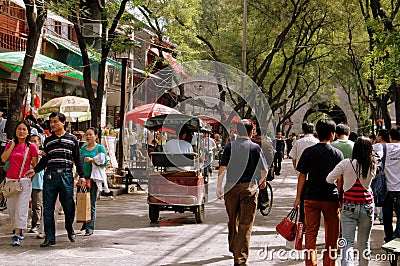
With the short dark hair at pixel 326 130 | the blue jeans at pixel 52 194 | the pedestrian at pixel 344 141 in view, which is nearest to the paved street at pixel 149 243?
the blue jeans at pixel 52 194

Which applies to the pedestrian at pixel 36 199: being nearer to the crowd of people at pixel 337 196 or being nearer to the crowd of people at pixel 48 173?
the crowd of people at pixel 48 173

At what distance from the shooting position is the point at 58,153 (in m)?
9.88

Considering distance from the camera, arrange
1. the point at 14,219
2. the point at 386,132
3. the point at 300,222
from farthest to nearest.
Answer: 1. the point at 386,132
2. the point at 14,219
3. the point at 300,222

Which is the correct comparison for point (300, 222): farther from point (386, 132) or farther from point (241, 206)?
point (386, 132)

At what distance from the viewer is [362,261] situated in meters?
7.36

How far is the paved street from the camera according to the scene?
349 inches

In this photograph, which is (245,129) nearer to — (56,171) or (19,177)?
(56,171)

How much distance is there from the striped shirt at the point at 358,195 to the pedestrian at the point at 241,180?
1510 millimetres

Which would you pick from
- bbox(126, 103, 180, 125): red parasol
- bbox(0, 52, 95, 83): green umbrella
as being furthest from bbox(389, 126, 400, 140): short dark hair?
bbox(126, 103, 180, 125): red parasol

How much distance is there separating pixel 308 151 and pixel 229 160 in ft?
3.95

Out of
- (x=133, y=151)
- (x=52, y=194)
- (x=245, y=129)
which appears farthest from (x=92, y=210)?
(x=133, y=151)

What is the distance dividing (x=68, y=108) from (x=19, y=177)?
39.6 ft

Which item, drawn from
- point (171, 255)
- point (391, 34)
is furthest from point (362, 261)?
point (391, 34)

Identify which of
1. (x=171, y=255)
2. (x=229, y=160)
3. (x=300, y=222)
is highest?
(x=229, y=160)
